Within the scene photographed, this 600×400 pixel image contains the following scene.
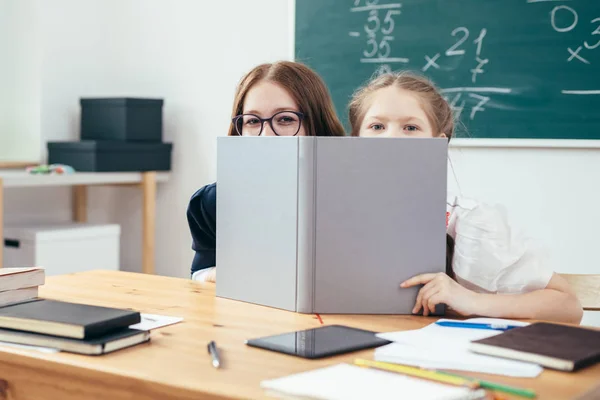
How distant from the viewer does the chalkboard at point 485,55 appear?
2959mm

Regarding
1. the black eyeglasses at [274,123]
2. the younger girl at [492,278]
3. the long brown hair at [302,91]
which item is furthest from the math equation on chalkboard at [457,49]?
the younger girl at [492,278]

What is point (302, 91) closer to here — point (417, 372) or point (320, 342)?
point (320, 342)

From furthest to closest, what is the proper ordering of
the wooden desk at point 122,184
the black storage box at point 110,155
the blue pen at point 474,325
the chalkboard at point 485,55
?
the black storage box at point 110,155 → the wooden desk at point 122,184 → the chalkboard at point 485,55 → the blue pen at point 474,325

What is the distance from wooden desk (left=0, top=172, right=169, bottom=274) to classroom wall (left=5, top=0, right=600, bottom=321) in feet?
0.24

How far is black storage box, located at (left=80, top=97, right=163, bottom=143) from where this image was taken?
3.82m

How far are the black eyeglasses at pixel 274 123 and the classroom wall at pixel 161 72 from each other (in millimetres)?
1865

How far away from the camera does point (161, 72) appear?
4102 mm

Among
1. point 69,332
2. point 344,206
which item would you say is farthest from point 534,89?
point 69,332

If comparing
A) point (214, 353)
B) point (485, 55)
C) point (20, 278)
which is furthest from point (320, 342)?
point (485, 55)

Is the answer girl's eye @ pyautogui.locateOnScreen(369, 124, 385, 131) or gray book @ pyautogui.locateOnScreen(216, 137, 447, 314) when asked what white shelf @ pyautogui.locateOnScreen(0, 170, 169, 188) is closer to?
girl's eye @ pyautogui.locateOnScreen(369, 124, 385, 131)

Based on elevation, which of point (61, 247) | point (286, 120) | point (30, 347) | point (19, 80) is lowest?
point (61, 247)

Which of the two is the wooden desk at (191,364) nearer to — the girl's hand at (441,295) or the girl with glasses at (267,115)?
the girl's hand at (441,295)

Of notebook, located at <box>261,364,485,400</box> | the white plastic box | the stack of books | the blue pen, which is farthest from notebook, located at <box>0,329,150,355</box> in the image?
the white plastic box

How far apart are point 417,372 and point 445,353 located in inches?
4.4
